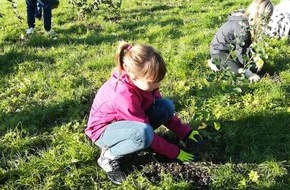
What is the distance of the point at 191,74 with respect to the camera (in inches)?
208

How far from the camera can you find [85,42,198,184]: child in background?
3184 millimetres

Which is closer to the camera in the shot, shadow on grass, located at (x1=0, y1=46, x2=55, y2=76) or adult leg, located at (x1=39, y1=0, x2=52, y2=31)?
shadow on grass, located at (x1=0, y1=46, x2=55, y2=76)

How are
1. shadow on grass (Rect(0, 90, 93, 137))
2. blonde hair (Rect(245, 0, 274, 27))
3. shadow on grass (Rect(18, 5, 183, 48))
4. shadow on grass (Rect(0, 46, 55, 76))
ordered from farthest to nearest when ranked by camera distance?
shadow on grass (Rect(18, 5, 183, 48))
shadow on grass (Rect(0, 46, 55, 76))
blonde hair (Rect(245, 0, 274, 27))
shadow on grass (Rect(0, 90, 93, 137))

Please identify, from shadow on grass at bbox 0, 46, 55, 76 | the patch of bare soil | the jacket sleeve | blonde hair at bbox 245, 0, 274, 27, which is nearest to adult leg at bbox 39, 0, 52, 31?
shadow on grass at bbox 0, 46, 55, 76

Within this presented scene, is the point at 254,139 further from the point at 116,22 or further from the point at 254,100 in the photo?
the point at 116,22

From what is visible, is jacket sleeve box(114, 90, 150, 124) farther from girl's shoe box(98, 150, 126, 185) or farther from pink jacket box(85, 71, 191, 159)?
girl's shoe box(98, 150, 126, 185)

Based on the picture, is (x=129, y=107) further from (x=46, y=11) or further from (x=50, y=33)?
(x=46, y=11)

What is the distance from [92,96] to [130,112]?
65.9 inches

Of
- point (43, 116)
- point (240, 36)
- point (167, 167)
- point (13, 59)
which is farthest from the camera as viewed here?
point (13, 59)

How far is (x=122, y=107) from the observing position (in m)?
3.34

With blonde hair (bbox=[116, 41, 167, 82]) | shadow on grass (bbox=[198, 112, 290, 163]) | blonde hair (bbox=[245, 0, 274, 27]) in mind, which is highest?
blonde hair (bbox=[245, 0, 274, 27])

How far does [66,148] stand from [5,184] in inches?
27.0

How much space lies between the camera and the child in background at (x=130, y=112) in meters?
3.18

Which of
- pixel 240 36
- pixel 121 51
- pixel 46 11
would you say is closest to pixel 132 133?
pixel 121 51
